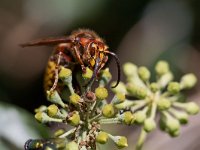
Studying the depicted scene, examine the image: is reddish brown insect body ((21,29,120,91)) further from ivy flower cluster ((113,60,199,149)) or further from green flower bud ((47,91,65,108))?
ivy flower cluster ((113,60,199,149))

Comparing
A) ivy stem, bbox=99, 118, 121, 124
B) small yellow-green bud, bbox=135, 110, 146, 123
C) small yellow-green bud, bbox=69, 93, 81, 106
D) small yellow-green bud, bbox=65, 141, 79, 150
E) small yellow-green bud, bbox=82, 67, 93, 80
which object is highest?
small yellow-green bud, bbox=82, 67, 93, 80

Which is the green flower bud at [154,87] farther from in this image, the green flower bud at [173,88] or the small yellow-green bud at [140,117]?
the small yellow-green bud at [140,117]

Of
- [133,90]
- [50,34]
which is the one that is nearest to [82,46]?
[133,90]

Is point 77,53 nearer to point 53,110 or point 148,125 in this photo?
point 53,110

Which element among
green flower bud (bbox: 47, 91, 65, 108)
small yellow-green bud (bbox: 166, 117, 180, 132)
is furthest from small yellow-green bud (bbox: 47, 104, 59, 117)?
small yellow-green bud (bbox: 166, 117, 180, 132)

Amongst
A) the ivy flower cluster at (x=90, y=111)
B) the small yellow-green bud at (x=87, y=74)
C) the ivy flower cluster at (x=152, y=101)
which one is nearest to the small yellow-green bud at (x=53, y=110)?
the ivy flower cluster at (x=90, y=111)

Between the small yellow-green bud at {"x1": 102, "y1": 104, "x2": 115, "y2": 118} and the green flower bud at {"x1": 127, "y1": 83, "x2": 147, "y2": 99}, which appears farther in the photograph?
the green flower bud at {"x1": 127, "y1": 83, "x2": 147, "y2": 99}

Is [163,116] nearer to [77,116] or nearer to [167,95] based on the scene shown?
[167,95]
